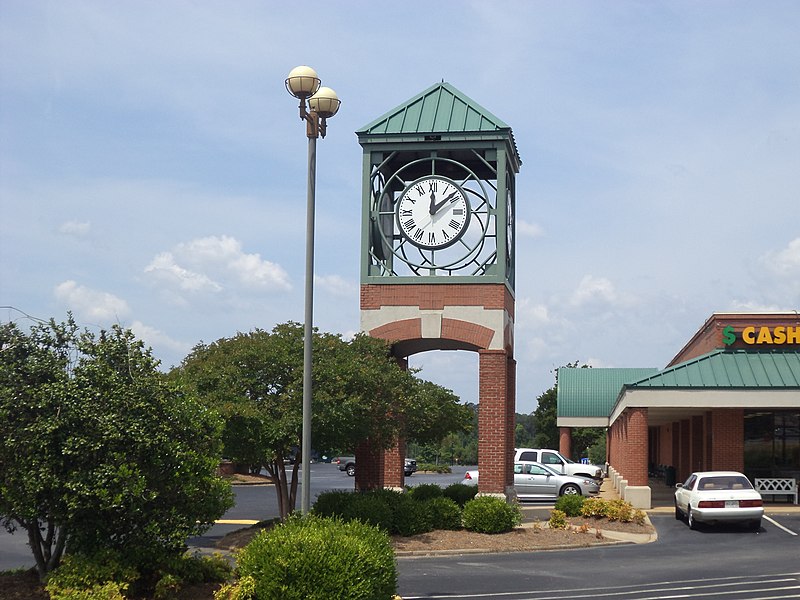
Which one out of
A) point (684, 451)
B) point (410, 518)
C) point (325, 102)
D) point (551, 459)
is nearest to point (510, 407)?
point (410, 518)

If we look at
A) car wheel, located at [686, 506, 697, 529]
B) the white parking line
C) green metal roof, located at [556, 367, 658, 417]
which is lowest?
the white parking line

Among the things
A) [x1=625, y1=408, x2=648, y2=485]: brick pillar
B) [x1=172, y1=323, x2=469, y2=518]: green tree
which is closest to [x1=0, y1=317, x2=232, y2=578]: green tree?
[x1=172, y1=323, x2=469, y2=518]: green tree

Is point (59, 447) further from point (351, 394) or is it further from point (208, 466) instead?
point (351, 394)

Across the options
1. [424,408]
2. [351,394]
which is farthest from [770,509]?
[351,394]

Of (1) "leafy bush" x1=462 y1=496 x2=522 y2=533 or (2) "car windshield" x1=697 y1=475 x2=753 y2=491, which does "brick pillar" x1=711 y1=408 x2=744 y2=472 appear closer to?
(2) "car windshield" x1=697 y1=475 x2=753 y2=491

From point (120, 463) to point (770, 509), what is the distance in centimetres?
2636

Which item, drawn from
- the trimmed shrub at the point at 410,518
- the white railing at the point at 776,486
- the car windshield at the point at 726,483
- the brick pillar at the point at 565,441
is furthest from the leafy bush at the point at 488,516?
the brick pillar at the point at 565,441

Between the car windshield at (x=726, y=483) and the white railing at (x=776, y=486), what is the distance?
368 inches

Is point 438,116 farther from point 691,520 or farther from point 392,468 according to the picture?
point 691,520

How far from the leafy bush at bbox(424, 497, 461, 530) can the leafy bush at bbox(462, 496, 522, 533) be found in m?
0.21

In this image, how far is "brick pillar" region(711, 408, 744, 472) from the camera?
36.6 m

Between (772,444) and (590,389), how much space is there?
23156mm

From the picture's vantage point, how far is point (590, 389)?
60781mm

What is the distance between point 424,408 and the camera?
933 inches
